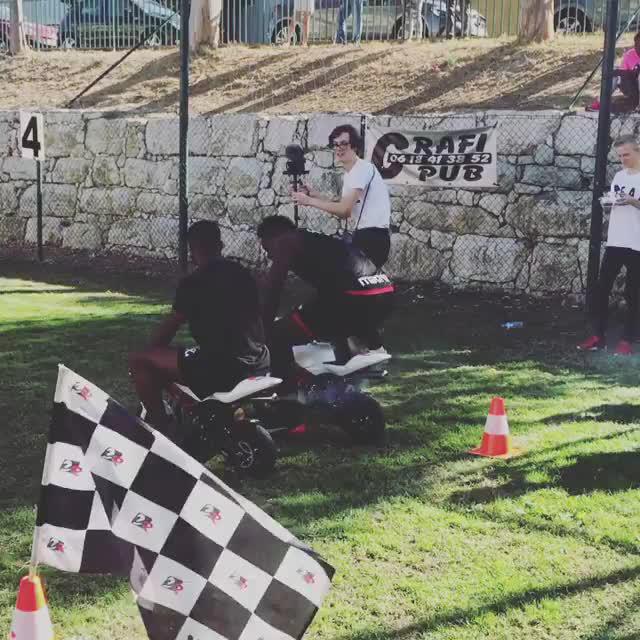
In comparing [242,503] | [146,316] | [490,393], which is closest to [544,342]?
[490,393]

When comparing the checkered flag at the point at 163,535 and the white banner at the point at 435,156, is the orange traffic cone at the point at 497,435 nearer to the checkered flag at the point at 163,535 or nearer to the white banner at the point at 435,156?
the checkered flag at the point at 163,535

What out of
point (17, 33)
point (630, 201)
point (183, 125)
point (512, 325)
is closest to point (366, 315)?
point (630, 201)

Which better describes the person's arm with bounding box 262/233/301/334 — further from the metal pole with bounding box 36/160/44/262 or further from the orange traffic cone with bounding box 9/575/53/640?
the metal pole with bounding box 36/160/44/262

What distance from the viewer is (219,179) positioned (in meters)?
13.1

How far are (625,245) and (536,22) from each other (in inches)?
251

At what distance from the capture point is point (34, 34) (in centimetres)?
1848

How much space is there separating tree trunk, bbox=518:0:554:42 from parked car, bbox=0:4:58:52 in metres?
9.32

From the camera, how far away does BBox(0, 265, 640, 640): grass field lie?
12.2ft

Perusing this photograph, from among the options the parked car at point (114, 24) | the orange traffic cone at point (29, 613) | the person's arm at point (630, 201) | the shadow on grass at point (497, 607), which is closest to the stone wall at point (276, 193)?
the person's arm at point (630, 201)

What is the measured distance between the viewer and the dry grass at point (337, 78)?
40.9 feet

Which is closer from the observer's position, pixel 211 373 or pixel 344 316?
pixel 211 373

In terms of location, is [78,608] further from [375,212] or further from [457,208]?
[457,208]

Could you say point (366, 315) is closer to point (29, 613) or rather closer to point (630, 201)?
point (29, 613)

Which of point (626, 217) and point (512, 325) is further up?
point (626, 217)
